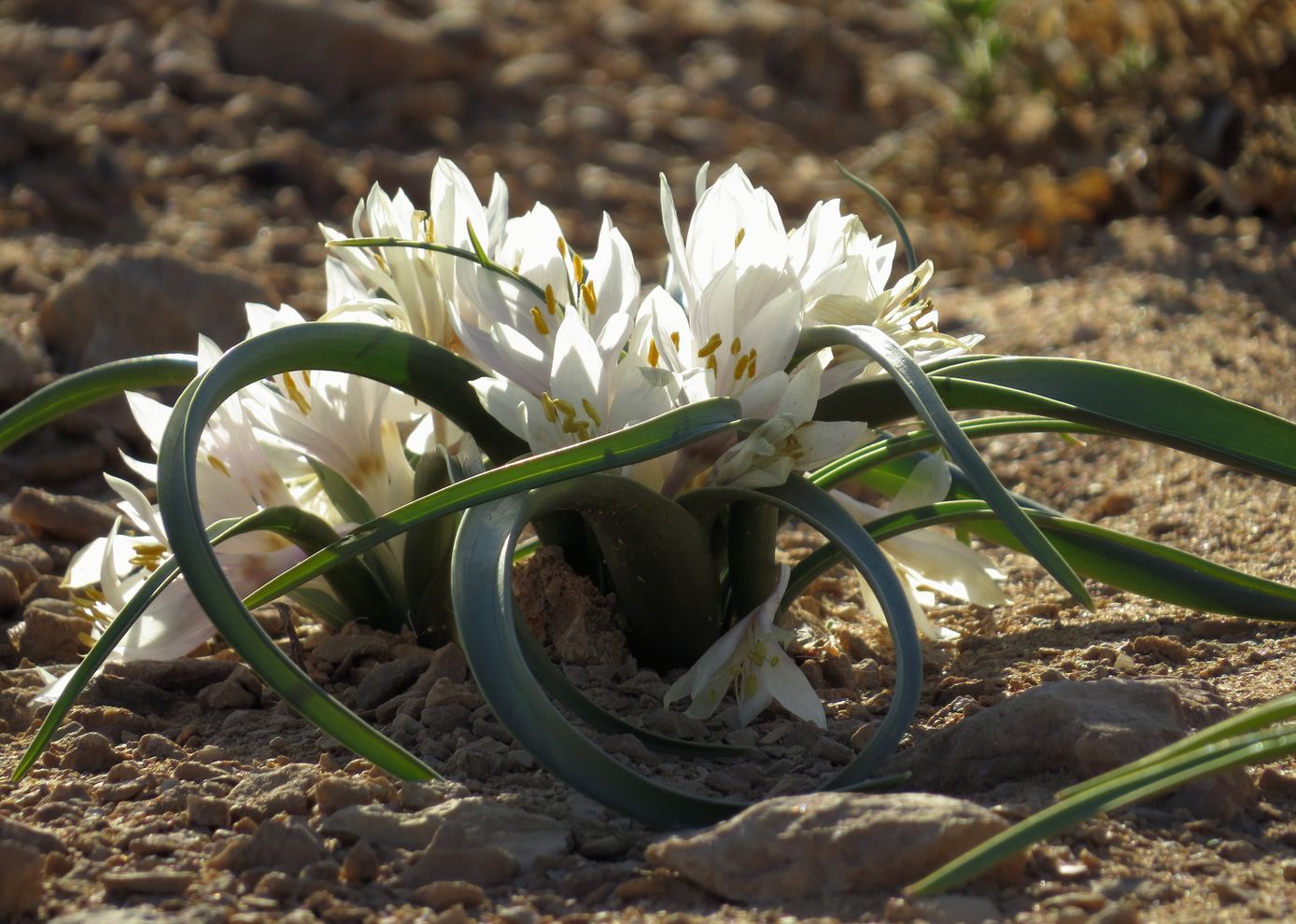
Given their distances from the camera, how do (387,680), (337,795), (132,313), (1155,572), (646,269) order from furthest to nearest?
1. (646,269)
2. (132,313)
3. (1155,572)
4. (387,680)
5. (337,795)

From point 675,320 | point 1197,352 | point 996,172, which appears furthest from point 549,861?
point 996,172

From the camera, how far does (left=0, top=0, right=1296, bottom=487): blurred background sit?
12.4ft

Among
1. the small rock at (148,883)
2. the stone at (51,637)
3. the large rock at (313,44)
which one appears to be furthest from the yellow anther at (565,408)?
the large rock at (313,44)

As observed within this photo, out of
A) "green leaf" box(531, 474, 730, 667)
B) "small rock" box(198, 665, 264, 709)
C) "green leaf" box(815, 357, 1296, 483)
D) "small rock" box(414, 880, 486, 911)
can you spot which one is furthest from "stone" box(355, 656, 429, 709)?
"green leaf" box(815, 357, 1296, 483)

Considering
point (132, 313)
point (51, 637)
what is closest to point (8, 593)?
point (51, 637)

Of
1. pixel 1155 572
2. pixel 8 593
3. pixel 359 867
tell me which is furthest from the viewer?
pixel 8 593

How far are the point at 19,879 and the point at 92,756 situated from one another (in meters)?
0.39

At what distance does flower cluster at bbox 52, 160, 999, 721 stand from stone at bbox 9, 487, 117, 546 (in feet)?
1.75

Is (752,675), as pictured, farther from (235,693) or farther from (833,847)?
(235,693)

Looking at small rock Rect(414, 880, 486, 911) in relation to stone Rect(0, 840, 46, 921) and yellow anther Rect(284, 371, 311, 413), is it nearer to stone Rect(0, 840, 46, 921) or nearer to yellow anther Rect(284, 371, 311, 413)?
stone Rect(0, 840, 46, 921)

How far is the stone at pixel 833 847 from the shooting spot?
128 centimetres

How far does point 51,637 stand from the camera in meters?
2.10

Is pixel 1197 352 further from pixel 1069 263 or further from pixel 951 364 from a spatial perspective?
pixel 951 364

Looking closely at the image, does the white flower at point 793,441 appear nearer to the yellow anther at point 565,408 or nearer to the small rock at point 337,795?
the yellow anther at point 565,408
